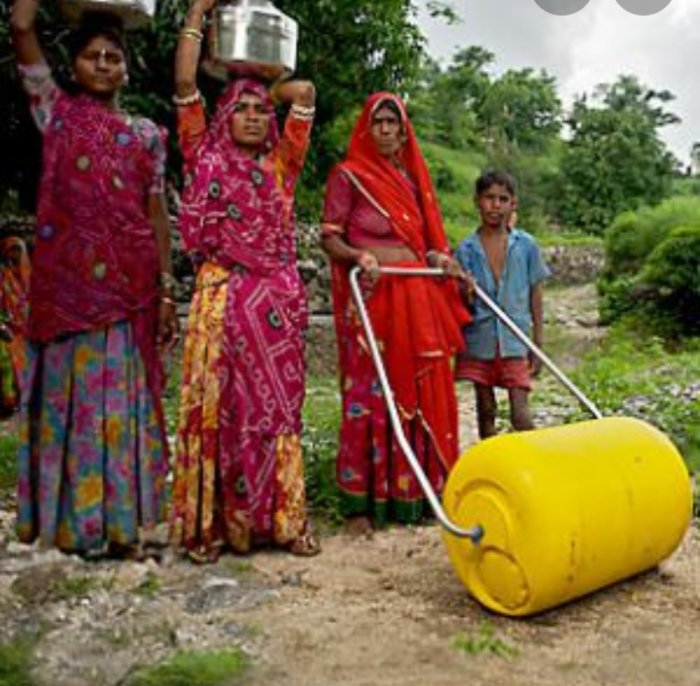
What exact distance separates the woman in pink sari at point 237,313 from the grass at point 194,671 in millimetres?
914

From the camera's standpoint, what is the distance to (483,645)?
9.67ft

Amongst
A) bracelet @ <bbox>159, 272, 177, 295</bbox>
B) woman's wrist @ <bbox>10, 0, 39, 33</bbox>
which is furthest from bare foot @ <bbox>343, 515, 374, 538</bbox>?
woman's wrist @ <bbox>10, 0, 39, 33</bbox>

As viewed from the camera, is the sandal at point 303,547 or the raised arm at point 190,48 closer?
the raised arm at point 190,48

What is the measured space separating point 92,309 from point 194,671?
1272 millimetres

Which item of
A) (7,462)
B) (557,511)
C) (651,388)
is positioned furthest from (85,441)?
(651,388)

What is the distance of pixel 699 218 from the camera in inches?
563

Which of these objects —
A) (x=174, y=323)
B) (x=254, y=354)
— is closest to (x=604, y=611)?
(x=254, y=354)

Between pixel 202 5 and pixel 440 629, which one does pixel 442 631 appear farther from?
pixel 202 5

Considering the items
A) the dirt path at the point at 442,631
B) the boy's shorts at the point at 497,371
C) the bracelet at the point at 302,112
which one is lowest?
the dirt path at the point at 442,631

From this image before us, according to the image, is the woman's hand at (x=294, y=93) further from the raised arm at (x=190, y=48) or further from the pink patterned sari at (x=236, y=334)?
the raised arm at (x=190, y=48)

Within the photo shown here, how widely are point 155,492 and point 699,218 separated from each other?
12089 millimetres

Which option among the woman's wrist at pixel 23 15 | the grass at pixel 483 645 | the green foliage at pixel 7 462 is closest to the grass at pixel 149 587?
the grass at pixel 483 645

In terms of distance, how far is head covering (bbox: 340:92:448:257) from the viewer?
13.5ft

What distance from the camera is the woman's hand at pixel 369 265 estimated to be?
3900 mm
